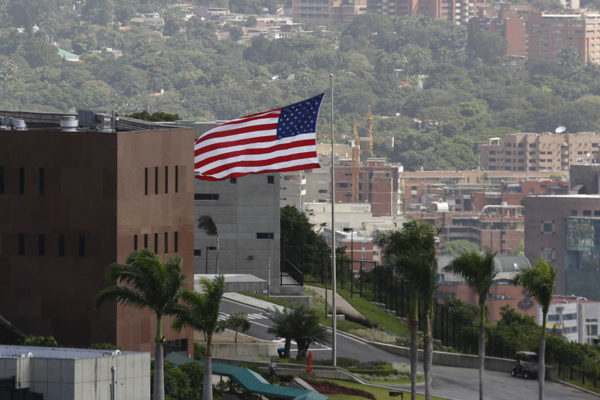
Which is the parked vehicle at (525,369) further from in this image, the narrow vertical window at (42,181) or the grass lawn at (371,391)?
the narrow vertical window at (42,181)

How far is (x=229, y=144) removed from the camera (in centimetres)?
6162

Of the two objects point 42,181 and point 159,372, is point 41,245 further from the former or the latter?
point 159,372

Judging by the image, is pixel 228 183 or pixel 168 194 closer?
pixel 168 194

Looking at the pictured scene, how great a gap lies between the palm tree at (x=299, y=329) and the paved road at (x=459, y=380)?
2.48 m

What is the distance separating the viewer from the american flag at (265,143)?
61.2 metres

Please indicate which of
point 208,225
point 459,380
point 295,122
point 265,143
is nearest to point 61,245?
point 265,143

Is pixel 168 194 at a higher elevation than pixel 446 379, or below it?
higher

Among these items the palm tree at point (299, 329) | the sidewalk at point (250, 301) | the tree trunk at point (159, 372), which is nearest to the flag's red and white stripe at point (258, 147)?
the palm tree at point (299, 329)

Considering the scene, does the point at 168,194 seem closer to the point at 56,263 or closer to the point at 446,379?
the point at 56,263

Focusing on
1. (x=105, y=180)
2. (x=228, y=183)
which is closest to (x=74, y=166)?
(x=105, y=180)

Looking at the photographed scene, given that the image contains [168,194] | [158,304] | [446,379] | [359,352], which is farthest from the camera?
[359,352]

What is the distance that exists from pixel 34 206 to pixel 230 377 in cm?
930

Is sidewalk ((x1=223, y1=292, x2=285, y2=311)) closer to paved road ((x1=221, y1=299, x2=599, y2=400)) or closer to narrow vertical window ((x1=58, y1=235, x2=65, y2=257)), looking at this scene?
paved road ((x1=221, y1=299, x2=599, y2=400))

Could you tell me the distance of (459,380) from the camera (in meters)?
70.8
